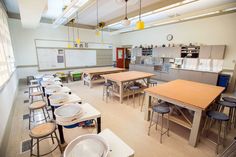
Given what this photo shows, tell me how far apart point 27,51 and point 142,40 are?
671cm

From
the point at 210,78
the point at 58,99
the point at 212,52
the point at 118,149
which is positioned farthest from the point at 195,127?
the point at 212,52

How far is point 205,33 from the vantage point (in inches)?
198

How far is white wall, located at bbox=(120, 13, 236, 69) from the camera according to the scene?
4.42 meters

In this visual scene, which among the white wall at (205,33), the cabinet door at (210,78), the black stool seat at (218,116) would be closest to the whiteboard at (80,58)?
the white wall at (205,33)

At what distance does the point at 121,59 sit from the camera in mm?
9516

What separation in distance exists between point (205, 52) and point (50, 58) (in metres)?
7.72

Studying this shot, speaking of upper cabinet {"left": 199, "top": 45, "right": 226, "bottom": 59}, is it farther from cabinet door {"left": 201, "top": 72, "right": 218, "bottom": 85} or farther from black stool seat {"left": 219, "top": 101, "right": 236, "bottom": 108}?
black stool seat {"left": 219, "top": 101, "right": 236, "bottom": 108}

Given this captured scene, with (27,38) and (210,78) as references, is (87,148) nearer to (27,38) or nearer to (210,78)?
(210,78)

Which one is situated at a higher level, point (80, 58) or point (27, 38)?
point (27, 38)

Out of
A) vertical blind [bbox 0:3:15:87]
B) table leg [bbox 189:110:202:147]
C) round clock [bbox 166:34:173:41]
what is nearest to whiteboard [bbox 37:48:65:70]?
vertical blind [bbox 0:3:15:87]

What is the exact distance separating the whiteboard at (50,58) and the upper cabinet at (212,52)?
7.22m

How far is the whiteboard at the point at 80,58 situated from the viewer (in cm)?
691

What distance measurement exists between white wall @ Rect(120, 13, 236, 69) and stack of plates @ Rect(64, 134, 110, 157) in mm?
6004

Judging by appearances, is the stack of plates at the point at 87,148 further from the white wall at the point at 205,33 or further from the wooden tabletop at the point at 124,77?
the white wall at the point at 205,33
